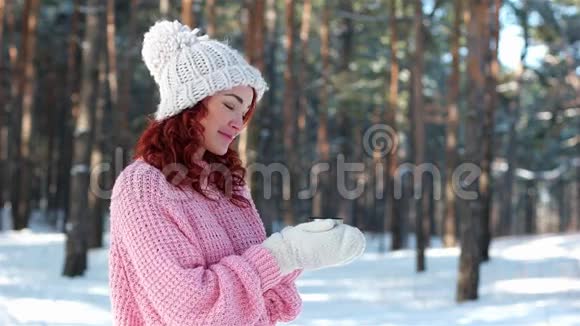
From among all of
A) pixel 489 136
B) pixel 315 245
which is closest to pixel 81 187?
pixel 489 136

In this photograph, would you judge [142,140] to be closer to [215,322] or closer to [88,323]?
[215,322]

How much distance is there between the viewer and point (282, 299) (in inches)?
84.0

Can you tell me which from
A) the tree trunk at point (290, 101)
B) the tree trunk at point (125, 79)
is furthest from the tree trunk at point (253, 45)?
the tree trunk at point (125, 79)

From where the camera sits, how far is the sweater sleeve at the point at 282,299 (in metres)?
2.12

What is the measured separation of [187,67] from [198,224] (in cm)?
44

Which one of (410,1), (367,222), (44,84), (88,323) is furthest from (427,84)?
(88,323)

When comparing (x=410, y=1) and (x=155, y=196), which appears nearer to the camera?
(x=155, y=196)

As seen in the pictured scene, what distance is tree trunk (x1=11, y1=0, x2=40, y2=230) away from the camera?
19109 millimetres

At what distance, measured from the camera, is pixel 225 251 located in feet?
6.56

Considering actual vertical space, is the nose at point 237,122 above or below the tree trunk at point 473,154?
above

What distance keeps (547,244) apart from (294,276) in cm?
1597

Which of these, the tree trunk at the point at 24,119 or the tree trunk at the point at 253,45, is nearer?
the tree trunk at the point at 253,45

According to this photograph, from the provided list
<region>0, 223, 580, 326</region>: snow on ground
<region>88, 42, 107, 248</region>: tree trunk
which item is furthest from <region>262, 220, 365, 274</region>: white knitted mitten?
<region>88, 42, 107, 248</region>: tree trunk

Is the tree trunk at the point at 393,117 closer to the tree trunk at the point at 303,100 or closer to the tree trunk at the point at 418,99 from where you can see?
the tree trunk at the point at 418,99
